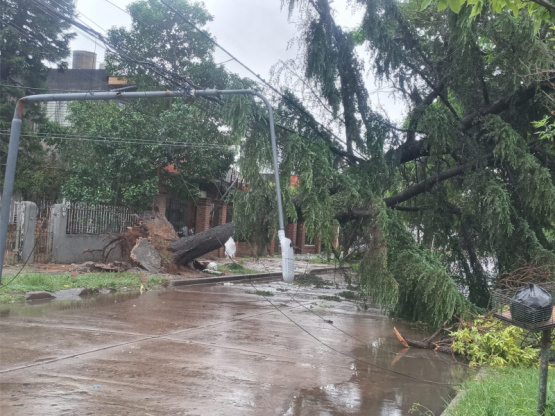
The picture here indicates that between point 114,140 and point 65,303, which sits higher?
point 114,140

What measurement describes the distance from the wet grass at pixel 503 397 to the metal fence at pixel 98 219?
15.4 m

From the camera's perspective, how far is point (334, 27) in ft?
40.0

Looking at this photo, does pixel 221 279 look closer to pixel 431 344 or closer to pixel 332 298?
pixel 332 298

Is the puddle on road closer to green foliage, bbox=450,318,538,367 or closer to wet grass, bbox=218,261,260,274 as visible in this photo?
wet grass, bbox=218,261,260,274

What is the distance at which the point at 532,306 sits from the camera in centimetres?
404

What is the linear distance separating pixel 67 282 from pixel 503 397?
452 inches

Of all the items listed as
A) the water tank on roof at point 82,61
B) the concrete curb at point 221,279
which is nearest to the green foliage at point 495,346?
the concrete curb at point 221,279

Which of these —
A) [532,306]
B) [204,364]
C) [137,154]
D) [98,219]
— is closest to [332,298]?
[204,364]

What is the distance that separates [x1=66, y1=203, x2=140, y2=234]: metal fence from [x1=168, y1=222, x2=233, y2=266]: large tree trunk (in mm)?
2764

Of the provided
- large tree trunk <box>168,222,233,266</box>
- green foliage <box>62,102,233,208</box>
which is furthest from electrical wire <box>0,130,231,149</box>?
large tree trunk <box>168,222,233,266</box>

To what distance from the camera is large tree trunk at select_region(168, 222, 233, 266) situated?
17375 mm

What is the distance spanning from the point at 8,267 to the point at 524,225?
14.2 metres

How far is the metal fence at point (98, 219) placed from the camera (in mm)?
18141

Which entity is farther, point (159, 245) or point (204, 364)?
point (159, 245)
